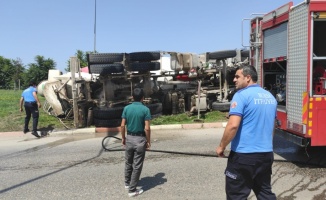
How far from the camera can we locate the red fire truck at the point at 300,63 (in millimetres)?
5188

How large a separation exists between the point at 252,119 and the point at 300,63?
9.15ft

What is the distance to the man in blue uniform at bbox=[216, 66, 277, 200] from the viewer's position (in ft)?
10.1

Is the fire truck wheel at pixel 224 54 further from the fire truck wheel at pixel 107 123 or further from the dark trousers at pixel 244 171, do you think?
the dark trousers at pixel 244 171

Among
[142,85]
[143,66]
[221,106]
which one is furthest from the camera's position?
[221,106]

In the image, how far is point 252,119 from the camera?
310 centimetres

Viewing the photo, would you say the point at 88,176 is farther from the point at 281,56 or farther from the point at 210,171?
A: the point at 281,56

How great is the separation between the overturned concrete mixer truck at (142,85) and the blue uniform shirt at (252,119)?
782 centimetres

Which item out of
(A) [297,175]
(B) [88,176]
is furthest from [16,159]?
(A) [297,175]

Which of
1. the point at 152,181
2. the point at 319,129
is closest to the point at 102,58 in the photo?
the point at 152,181

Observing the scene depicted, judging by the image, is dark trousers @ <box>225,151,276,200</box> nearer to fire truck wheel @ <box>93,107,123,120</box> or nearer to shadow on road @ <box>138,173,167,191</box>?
shadow on road @ <box>138,173,167,191</box>

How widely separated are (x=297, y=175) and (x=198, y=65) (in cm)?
826

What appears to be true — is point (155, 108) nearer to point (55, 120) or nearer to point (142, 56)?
point (142, 56)

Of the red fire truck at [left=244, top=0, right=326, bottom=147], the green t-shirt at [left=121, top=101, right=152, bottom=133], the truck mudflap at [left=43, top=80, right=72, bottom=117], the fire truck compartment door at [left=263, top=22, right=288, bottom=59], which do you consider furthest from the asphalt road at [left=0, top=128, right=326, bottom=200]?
the truck mudflap at [left=43, top=80, right=72, bottom=117]

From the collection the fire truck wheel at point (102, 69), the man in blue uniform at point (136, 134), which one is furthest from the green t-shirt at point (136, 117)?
the fire truck wheel at point (102, 69)
